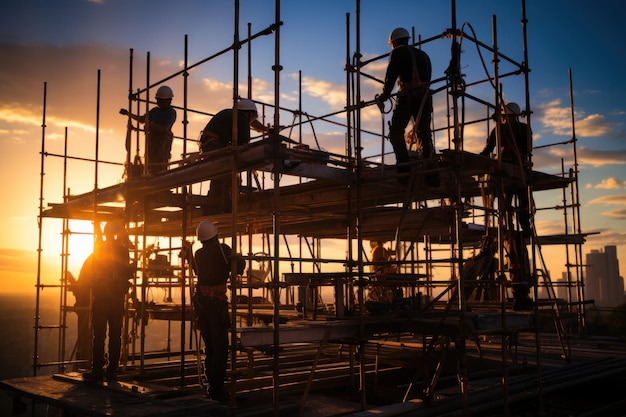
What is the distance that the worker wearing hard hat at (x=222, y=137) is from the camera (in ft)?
39.4

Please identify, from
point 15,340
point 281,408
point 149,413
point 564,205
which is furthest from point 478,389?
point 15,340

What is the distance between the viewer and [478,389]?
10.4m

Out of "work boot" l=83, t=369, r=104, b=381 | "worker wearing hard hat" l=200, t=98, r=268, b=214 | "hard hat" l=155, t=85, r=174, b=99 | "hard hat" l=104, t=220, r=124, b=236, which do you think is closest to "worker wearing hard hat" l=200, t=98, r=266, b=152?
"worker wearing hard hat" l=200, t=98, r=268, b=214

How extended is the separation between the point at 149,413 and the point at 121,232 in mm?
4161

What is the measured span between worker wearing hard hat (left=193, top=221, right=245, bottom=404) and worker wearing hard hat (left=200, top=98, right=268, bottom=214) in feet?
10.3

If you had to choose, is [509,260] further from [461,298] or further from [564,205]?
[564,205]

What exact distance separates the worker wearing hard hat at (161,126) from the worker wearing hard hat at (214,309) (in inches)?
198

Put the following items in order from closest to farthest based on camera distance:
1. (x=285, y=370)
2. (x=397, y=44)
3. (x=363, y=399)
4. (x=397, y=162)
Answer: (x=363, y=399), (x=397, y=162), (x=397, y=44), (x=285, y=370)

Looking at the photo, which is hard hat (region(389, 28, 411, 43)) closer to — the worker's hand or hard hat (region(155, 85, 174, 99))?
the worker's hand

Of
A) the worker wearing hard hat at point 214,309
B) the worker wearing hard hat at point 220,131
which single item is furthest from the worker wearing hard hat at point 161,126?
the worker wearing hard hat at point 214,309

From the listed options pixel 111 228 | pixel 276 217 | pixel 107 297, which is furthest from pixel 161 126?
pixel 276 217

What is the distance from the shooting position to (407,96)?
10.3m

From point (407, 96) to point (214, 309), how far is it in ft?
15.6

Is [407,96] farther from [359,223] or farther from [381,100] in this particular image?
[359,223]
